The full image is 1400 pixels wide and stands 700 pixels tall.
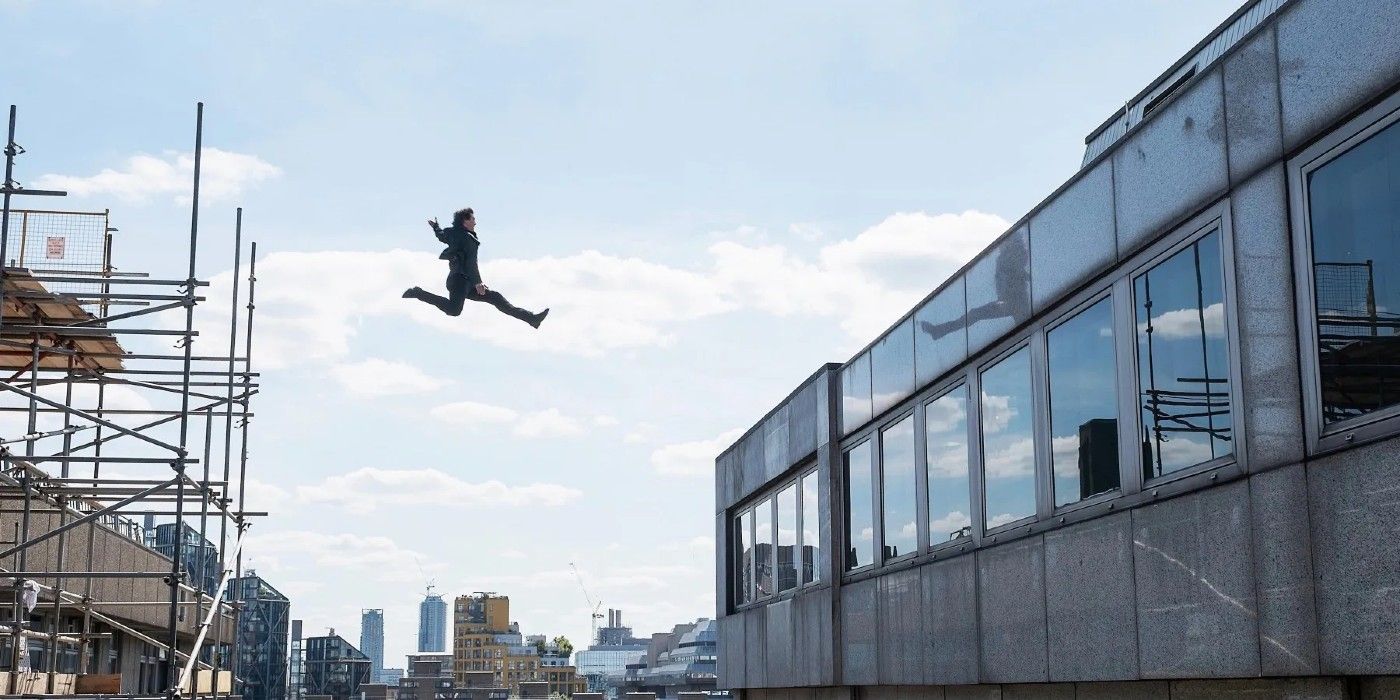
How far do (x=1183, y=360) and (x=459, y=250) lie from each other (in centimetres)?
674

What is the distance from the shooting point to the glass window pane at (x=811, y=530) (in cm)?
2041

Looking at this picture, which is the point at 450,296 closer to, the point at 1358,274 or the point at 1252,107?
the point at 1252,107

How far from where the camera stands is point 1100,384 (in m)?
12.1

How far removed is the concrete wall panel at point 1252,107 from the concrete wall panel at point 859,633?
8741 mm

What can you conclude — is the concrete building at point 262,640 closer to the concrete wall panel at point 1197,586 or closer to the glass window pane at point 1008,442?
the glass window pane at point 1008,442

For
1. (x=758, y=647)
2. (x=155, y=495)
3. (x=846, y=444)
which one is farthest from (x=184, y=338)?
(x=758, y=647)

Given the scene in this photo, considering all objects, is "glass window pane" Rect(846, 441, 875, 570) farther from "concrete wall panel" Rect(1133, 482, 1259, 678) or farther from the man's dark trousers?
"concrete wall panel" Rect(1133, 482, 1259, 678)

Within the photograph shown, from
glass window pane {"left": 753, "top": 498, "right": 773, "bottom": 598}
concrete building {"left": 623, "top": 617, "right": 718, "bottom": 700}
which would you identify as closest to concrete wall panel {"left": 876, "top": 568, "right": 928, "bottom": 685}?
glass window pane {"left": 753, "top": 498, "right": 773, "bottom": 598}

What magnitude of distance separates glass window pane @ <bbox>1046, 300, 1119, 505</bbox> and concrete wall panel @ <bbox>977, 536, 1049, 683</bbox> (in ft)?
2.38

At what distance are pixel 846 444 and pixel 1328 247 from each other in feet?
35.7

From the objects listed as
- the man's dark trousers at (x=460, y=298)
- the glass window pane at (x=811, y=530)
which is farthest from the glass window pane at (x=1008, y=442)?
the glass window pane at (x=811, y=530)

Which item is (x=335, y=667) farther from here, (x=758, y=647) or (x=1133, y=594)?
(x=1133, y=594)

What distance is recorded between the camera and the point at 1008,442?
1398 cm

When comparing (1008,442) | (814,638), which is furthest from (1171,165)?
(814,638)
